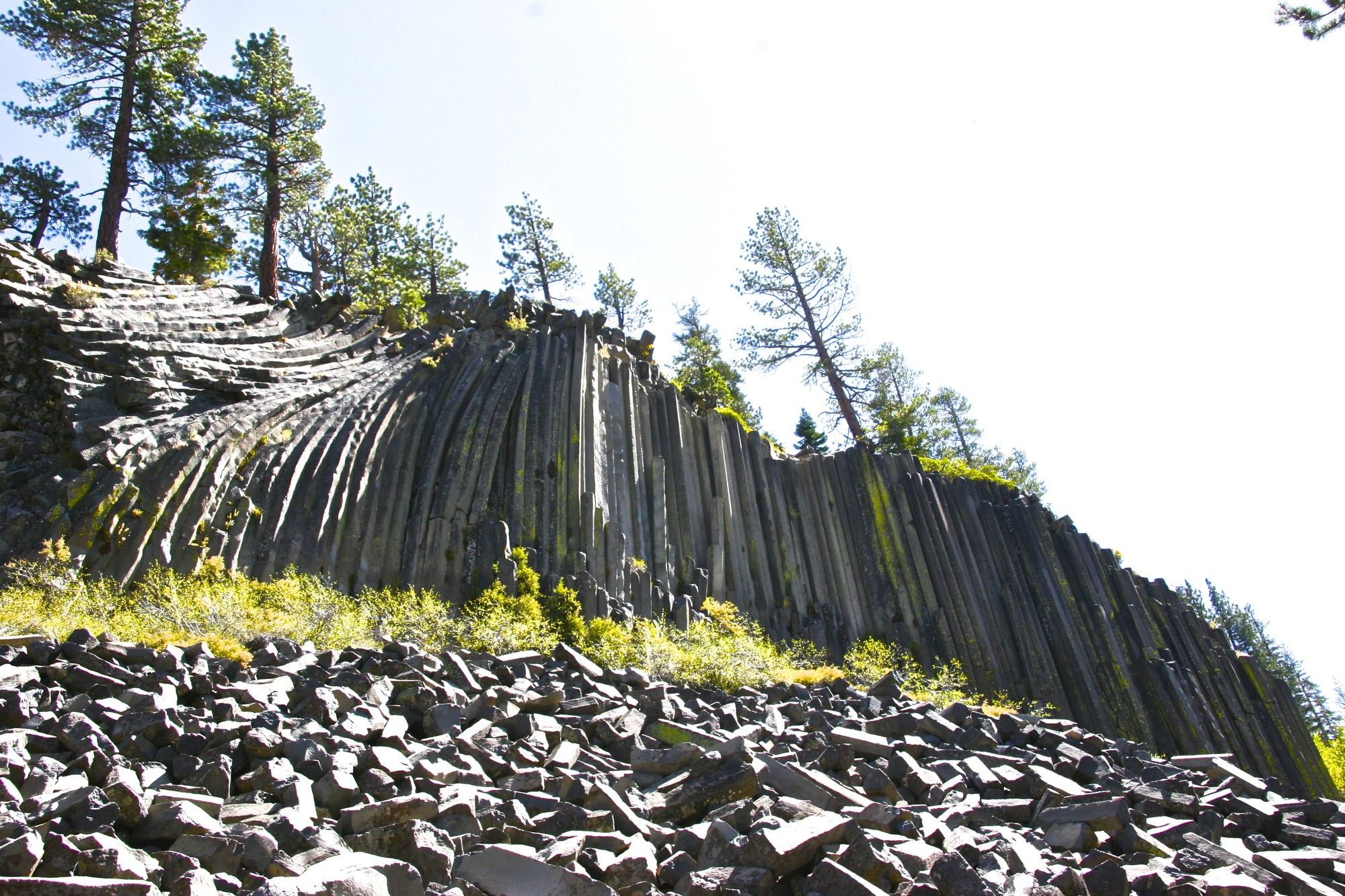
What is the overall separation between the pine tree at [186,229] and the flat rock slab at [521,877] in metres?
23.2

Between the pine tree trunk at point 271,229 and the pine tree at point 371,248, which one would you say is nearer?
the pine tree trunk at point 271,229

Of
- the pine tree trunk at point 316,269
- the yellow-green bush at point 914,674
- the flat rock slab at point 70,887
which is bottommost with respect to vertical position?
the yellow-green bush at point 914,674

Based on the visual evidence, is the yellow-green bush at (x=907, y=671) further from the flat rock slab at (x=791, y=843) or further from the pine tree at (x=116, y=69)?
the pine tree at (x=116, y=69)

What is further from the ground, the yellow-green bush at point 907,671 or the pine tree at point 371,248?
the pine tree at point 371,248

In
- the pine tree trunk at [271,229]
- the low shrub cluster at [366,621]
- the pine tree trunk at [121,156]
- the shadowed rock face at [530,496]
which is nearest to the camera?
the low shrub cluster at [366,621]

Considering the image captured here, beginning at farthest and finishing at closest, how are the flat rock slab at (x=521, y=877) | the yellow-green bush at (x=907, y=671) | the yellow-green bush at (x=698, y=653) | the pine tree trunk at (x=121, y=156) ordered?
the pine tree trunk at (x=121, y=156) < the yellow-green bush at (x=907, y=671) < the yellow-green bush at (x=698, y=653) < the flat rock slab at (x=521, y=877)

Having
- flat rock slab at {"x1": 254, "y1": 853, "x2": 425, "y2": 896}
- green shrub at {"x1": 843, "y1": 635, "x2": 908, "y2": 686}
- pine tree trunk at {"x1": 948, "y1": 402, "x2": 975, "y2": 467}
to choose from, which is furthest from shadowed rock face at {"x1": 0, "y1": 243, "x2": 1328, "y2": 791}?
pine tree trunk at {"x1": 948, "y1": 402, "x2": 975, "y2": 467}

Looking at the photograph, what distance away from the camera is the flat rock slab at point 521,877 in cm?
402

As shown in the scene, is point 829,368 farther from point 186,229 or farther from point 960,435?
point 186,229

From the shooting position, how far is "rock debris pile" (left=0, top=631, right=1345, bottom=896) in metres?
4.13

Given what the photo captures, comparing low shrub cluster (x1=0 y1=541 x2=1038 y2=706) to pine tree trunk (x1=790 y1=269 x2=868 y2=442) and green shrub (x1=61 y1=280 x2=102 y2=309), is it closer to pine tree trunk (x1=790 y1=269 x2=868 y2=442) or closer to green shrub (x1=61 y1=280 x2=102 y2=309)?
green shrub (x1=61 y1=280 x2=102 y2=309)

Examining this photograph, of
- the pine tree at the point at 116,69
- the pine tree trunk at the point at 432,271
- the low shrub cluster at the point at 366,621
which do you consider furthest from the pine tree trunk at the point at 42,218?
the low shrub cluster at the point at 366,621

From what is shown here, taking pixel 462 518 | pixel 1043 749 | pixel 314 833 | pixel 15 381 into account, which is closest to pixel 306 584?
pixel 462 518

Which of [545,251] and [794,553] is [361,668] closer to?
[794,553]
